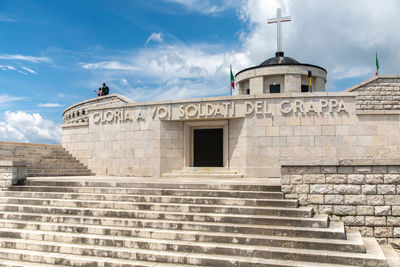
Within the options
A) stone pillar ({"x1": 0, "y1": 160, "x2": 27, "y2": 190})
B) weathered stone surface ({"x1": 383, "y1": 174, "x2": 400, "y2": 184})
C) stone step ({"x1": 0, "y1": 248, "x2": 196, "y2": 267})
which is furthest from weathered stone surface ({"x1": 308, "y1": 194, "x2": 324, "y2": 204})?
stone pillar ({"x1": 0, "y1": 160, "x2": 27, "y2": 190})

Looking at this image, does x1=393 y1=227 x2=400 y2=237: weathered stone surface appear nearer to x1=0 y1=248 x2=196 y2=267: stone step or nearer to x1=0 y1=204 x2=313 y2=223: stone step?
x1=0 y1=204 x2=313 y2=223: stone step

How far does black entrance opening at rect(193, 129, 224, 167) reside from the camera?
50.2 feet

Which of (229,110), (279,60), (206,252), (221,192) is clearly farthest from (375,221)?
(279,60)

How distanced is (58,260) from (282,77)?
18754 millimetres

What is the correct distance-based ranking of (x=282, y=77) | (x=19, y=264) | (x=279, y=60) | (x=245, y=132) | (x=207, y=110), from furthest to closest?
(x=279, y=60)
(x=282, y=77)
(x=207, y=110)
(x=245, y=132)
(x=19, y=264)

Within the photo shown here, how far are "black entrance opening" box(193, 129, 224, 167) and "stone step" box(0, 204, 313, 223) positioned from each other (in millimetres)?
7186

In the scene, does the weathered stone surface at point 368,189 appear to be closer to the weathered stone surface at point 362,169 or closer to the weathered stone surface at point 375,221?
the weathered stone surface at point 362,169

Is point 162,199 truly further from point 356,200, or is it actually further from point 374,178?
point 374,178

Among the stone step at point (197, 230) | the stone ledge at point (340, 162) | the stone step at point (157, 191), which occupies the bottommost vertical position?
the stone step at point (197, 230)

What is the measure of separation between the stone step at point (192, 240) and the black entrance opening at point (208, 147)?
8090 mm

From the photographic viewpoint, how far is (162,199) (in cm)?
862

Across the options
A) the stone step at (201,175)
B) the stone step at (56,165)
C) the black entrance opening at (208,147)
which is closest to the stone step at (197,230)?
the stone step at (201,175)

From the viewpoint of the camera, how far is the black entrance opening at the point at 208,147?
15.3 m

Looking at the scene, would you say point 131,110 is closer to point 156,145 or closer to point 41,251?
point 156,145
